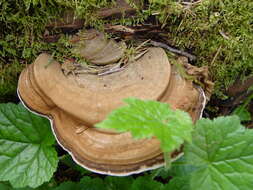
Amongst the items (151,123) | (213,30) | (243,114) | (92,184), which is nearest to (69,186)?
(92,184)

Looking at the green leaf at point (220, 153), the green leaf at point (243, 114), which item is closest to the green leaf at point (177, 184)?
the green leaf at point (220, 153)

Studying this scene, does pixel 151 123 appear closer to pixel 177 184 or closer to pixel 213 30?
pixel 177 184

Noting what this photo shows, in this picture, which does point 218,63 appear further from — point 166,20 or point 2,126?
point 2,126

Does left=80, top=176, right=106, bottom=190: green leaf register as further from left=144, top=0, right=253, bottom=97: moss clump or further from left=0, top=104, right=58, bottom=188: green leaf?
left=144, top=0, right=253, bottom=97: moss clump

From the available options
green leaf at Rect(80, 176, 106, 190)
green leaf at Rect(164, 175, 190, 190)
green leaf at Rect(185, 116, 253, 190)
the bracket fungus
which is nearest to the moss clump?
the bracket fungus

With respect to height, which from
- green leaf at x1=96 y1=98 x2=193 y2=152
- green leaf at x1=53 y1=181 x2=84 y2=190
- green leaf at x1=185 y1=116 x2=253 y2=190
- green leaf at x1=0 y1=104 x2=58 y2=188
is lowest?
green leaf at x1=53 y1=181 x2=84 y2=190

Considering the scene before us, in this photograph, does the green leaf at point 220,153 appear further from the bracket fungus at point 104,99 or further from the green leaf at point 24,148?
the green leaf at point 24,148

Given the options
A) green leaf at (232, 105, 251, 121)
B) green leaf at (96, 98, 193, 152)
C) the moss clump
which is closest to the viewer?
green leaf at (96, 98, 193, 152)
